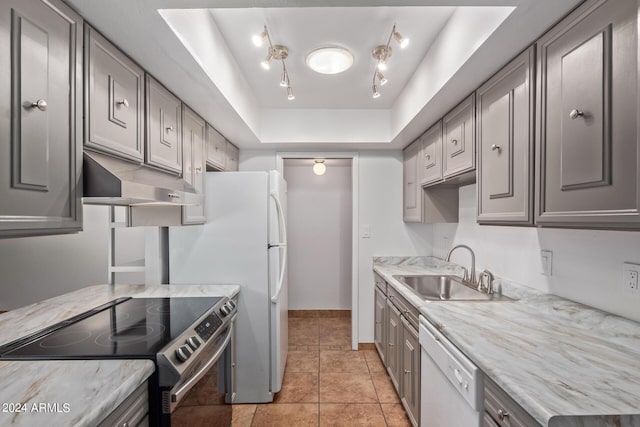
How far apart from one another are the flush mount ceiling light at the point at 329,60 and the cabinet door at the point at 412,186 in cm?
105

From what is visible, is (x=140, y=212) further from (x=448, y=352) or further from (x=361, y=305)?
(x=361, y=305)

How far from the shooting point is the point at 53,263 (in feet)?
5.59

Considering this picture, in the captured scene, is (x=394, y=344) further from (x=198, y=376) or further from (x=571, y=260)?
(x=198, y=376)

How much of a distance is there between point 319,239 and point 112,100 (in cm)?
319

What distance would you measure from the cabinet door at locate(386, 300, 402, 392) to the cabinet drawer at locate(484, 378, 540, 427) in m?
1.15

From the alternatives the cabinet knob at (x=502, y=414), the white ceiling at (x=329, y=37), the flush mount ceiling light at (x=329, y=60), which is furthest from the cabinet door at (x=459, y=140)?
the cabinet knob at (x=502, y=414)

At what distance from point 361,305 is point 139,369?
2495mm

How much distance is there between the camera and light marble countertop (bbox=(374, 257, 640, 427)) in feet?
2.48

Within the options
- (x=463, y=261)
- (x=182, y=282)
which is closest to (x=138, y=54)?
(x=182, y=282)

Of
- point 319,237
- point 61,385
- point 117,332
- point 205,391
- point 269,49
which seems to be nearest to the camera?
point 61,385

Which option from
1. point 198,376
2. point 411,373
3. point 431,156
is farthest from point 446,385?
point 431,156

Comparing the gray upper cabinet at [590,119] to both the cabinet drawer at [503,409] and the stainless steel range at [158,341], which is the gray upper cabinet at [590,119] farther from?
the stainless steel range at [158,341]

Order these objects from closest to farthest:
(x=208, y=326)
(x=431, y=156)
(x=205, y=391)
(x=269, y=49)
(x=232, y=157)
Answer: (x=205, y=391), (x=208, y=326), (x=269, y=49), (x=431, y=156), (x=232, y=157)

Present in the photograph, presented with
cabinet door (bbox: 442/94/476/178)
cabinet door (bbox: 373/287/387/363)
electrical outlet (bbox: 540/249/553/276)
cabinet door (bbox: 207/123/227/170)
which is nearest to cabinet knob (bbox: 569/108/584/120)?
cabinet door (bbox: 442/94/476/178)
